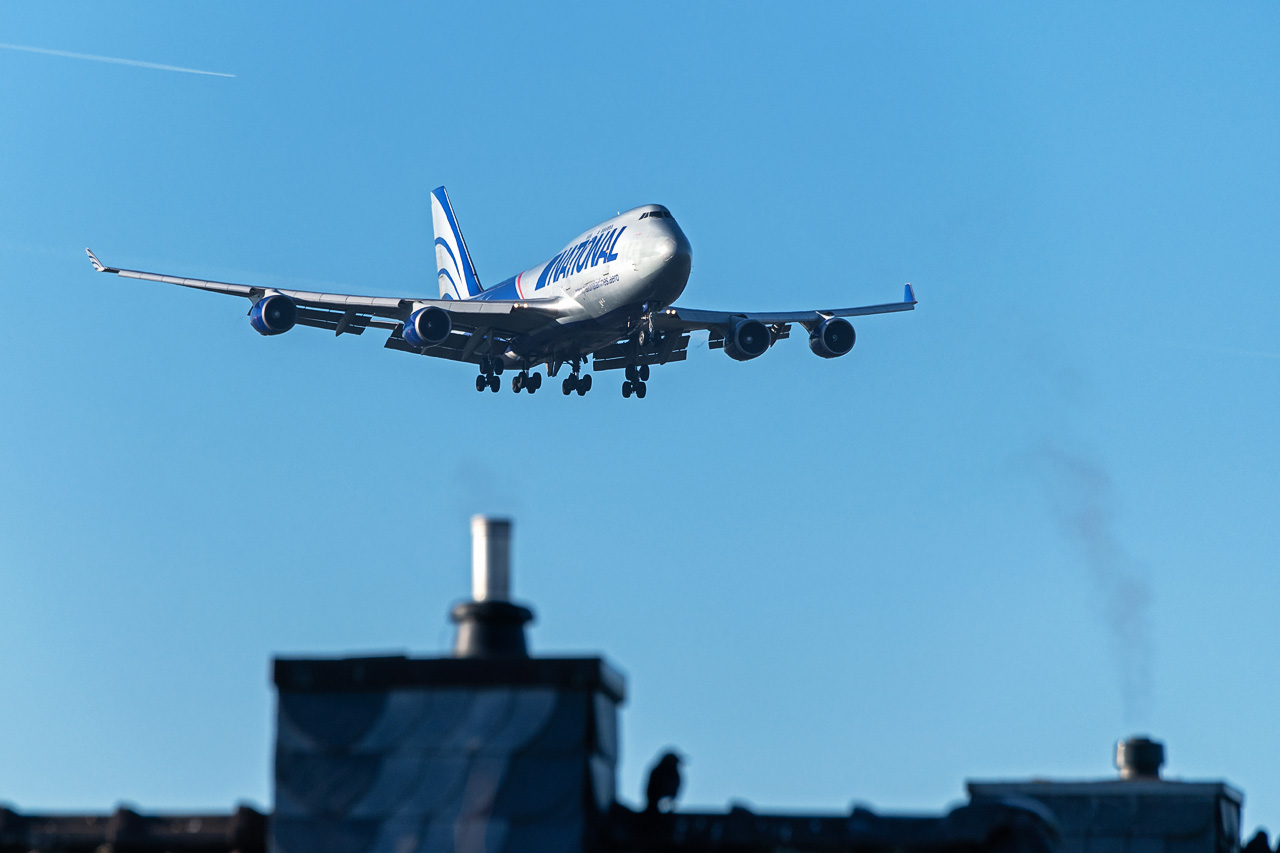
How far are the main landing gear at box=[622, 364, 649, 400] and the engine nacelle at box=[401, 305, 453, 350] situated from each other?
20.3 ft

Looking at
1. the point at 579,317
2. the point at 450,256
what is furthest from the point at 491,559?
the point at 450,256

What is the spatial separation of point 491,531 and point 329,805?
95.3 inches

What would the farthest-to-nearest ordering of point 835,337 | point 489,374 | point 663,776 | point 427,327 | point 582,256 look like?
1. point 489,374
2. point 835,337
3. point 582,256
4. point 427,327
5. point 663,776

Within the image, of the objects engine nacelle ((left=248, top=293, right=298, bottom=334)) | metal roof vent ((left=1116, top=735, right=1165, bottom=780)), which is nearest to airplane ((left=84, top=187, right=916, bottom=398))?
engine nacelle ((left=248, top=293, right=298, bottom=334))

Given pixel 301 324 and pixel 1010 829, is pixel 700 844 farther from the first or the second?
pixel 301 324

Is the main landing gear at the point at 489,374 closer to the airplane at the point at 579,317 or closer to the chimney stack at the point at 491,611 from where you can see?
the airplane at the point at 579,317

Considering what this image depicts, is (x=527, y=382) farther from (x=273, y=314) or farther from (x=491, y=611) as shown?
(x=491, y=611)

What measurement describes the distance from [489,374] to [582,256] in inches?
258

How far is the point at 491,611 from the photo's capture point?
14305 mm

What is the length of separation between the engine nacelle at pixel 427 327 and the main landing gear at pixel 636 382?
20.3ft

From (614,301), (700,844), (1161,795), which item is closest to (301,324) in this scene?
(614,301)

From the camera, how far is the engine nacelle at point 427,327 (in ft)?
179

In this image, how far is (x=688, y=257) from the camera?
50969mm

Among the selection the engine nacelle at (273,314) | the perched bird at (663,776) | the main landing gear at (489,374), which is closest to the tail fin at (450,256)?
the main landing gear at (489,374)
